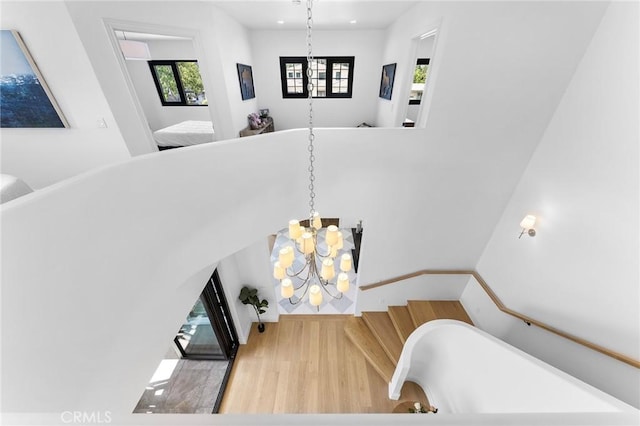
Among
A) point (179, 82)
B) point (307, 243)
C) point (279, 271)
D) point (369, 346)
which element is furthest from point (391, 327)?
point (179, 82)

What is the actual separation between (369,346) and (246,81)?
5604 millimetres

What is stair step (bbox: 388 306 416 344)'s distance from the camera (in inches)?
168

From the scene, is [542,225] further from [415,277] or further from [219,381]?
[219,381]

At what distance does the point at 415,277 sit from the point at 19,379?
4605 millimetres

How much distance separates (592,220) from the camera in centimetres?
239

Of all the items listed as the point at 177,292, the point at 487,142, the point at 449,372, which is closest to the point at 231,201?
the point at 177,292

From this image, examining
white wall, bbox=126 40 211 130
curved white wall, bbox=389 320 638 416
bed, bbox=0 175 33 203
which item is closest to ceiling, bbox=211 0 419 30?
white wall, bbox=126 40 211 130

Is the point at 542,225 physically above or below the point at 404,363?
above

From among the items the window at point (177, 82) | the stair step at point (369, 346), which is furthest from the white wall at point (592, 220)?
the window at point (177, 82)

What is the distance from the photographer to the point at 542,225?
9.68 feet

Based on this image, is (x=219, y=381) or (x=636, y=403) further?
(x=219, y=381)

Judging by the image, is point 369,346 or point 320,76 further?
point 320,76

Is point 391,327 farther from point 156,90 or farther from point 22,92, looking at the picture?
point 156,90

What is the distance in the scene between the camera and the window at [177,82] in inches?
245
